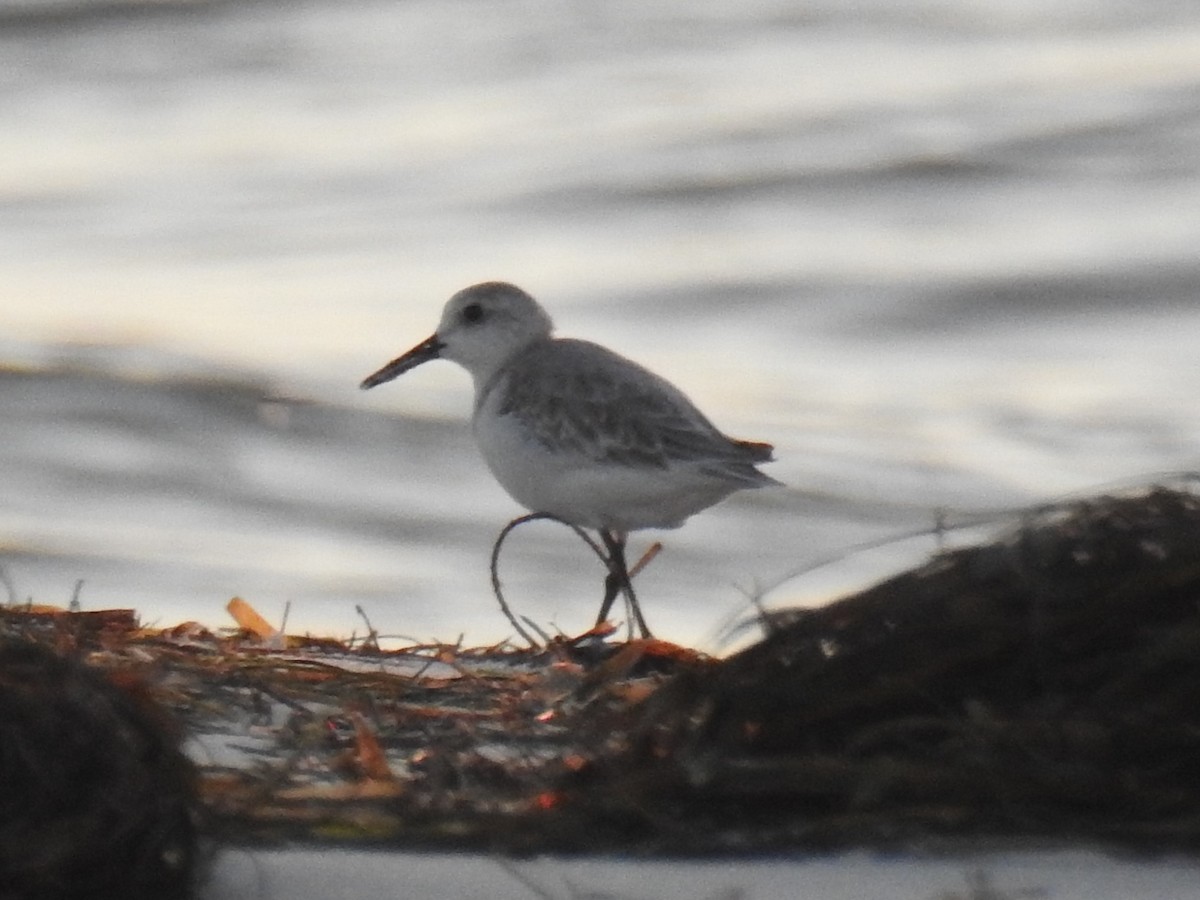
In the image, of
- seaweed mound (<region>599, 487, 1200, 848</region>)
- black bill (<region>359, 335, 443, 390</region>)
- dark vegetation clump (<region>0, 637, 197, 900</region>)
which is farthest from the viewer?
black bill (<region>359, 335, 443, 390</region>)

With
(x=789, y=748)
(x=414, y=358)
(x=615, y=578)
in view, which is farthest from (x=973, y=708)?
(x=414, y=358)

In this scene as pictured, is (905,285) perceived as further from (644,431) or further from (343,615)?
(644,431)

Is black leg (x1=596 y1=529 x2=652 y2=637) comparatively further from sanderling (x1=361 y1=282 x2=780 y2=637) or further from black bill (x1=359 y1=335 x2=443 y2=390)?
black bill (x1=359 y1=335 x2=443 y2=390)

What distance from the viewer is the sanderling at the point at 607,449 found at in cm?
489

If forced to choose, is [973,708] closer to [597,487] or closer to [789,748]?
[789,748]

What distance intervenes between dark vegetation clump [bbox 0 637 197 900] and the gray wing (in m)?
2.26

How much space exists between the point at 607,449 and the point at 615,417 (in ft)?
0.36

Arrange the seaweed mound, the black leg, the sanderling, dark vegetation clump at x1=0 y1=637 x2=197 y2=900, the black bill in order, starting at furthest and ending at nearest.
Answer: the black bill → the sanderling → the black leg → the seaweed mound → dark vegetation clump at x1=0 y1=637 x2=197 y2=900

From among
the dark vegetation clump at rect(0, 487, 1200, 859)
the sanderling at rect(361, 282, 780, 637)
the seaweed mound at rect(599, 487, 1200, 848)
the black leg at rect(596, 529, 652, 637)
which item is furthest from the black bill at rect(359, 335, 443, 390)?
the seaweed mound at rect(599, 487, 1200, 848)

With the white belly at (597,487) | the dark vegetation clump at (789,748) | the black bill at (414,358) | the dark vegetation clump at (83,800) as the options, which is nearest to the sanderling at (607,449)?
the white belly at (597,487)

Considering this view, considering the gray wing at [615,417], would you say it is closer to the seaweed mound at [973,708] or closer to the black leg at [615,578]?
the black leg at [615,578]

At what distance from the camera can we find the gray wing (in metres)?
4.89

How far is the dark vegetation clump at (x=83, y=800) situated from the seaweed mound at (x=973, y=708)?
1.94ft

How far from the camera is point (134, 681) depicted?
9.41ft
